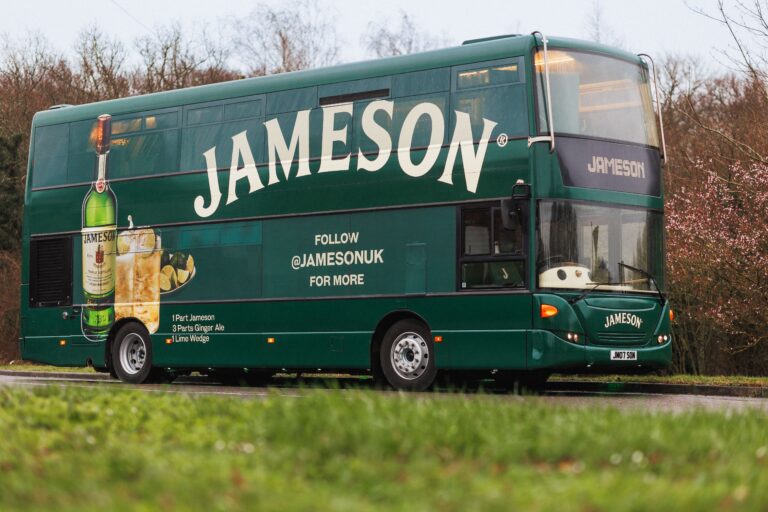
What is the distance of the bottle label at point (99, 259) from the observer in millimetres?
21375

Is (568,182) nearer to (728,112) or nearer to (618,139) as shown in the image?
(618,139)

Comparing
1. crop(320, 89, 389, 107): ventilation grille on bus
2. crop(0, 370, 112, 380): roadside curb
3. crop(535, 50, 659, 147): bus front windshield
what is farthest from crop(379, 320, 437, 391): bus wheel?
crop(0, 370, 112, 380): roadside curb

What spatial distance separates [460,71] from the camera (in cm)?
1727

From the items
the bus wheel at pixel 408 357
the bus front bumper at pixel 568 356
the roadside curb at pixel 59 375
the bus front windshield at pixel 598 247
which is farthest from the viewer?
the roadside curb at pixel 59 375

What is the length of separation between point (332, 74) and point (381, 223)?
246 centimetres

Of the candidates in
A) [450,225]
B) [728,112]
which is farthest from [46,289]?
[728,112]

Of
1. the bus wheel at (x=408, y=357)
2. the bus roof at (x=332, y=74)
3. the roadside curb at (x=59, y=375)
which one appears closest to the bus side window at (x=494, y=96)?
the bus roof at (x=332, y=74)

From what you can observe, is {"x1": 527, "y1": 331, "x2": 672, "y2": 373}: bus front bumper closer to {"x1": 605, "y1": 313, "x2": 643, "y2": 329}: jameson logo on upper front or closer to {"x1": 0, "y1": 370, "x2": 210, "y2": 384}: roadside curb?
{"x1": 605, "y1": 313, "x2": 643, "y2": 329}: jameson logo on upper front

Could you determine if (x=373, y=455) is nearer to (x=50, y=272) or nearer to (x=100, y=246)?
(x=100, y=246)

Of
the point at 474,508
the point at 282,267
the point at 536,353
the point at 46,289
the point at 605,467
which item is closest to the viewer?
the point at 474,508

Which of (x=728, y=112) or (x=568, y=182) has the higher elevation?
(x=728, y=112)

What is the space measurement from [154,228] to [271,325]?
Result: 294 centimetres

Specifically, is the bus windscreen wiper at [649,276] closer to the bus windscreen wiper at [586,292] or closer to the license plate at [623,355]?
the bus windscreen wiper at [586,292]

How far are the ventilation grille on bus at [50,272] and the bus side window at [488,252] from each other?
8014mm
